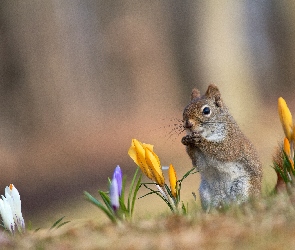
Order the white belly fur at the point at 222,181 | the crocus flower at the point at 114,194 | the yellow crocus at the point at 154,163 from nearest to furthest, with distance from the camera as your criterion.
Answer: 1. the crocus flower at the point at 114,194
2. the yellow crocus at the point at 154,163
3. the white belly fur at the point at 222,181

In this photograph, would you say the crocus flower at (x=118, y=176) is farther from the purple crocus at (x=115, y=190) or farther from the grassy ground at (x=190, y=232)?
the grassy ground at (x=190, y=232)

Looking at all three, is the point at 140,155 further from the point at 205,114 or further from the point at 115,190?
the point at 205,114

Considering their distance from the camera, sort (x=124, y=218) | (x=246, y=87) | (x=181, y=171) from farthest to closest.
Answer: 1. (x=246, y=87)
2. (x=181, y=171)
3. (x=124, y=218)

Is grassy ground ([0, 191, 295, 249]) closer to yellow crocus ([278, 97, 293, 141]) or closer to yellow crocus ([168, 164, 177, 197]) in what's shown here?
yellow crocus ([168, 164, 177, 197])

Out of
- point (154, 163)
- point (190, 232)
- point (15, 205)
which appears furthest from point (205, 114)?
point (190, 232)

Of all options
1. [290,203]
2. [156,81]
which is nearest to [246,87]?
[156,81]

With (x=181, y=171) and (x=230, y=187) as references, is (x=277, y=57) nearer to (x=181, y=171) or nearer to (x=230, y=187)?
(x=181, y=171)

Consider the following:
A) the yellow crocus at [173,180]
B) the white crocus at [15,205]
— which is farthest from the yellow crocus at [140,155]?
the white crocus at [15,205]
